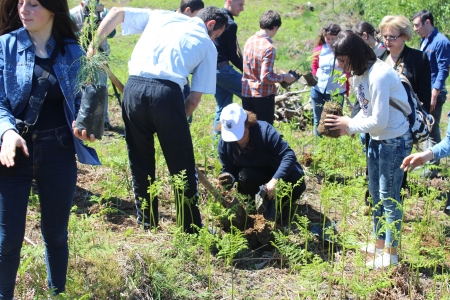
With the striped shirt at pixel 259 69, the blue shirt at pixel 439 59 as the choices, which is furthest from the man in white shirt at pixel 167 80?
the blue shirt at pixel 439 59

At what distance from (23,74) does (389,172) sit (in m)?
2.60

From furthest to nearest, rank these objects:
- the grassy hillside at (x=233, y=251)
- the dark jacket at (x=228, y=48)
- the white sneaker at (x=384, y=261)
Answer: the dark jacket at (x=228, y=48)
the white sneaker at (x=384, y=261)
the grassy hillside at (x=233, y=251)

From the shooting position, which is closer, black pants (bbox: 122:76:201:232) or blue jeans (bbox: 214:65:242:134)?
→ black pants (bbox: 122:76:201:232)

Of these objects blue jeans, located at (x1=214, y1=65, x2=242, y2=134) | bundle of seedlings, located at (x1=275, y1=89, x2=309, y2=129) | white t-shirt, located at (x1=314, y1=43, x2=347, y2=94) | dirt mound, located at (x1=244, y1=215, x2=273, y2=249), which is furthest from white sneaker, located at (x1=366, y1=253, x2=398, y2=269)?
bundle of seedlings, located at (x1=275, y1=89, x2=309, y2=129)

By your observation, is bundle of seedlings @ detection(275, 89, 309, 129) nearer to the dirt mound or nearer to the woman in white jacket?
the dirt mound

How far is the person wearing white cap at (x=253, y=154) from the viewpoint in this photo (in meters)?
4.70

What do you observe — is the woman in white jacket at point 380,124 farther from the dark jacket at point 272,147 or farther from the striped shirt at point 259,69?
the striped shirt at point 259,69

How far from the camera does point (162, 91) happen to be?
399cm

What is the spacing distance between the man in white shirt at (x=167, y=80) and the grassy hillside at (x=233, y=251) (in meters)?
0.18

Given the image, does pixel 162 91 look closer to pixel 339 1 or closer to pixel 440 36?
pixel 440 36

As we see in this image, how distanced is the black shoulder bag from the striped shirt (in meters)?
3.50

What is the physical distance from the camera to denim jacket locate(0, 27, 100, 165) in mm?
3029

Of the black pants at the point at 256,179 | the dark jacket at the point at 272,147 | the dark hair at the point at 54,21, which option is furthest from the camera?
the black pants at the point at 256,179

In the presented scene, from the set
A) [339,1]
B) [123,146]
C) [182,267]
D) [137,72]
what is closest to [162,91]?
[137,72]
